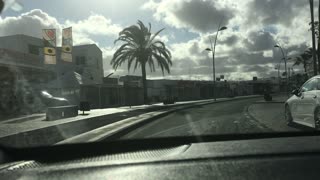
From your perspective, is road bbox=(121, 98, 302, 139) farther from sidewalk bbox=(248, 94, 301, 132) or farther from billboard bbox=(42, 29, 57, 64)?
billboard bbox=(42, 29, 57, 64)

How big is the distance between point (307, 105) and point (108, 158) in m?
9.56

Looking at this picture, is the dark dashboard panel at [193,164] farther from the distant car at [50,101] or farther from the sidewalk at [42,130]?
the distant car at [50,101]

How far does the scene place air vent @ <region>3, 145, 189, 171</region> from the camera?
556cm

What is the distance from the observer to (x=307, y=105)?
1438 centimetres

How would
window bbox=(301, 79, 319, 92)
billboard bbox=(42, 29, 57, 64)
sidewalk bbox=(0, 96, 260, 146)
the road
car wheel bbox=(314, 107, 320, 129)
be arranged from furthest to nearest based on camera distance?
billboard bbox=(42, 29, 57, 64), the road, window bbox=(301, 79, 319, 92), car wheel bbox=(314, 107, 320, 129), sidewalk bbox=(0, 96, 260, 146)

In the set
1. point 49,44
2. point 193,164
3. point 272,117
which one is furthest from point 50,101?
point 193,164

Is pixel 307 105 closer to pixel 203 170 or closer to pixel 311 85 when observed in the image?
pixel 311 85

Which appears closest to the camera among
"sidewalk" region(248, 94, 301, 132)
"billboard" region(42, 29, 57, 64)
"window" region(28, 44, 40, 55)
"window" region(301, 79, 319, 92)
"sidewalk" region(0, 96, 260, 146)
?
"sidewalk" region(0, 96, 260, 146)

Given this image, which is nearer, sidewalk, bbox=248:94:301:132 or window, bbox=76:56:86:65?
sidewalk, bbox=248:94:301:132

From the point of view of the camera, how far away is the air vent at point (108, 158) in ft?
18.2

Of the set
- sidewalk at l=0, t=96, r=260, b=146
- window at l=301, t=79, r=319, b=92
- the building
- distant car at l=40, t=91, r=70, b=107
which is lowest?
sidewalk at l=0, t=96, r=260, b=146

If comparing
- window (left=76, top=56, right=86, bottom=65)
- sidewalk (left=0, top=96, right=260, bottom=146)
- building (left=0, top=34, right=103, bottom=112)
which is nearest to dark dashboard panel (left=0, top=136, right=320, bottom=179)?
sidewalk (left=0, top=96, right=260, bottom=146)

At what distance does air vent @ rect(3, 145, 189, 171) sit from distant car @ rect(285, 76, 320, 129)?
812 centimetres

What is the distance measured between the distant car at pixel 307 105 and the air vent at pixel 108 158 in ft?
26.6
